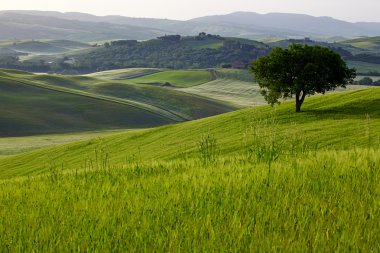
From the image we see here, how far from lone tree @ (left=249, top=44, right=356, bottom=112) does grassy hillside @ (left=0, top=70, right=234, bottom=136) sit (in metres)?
102

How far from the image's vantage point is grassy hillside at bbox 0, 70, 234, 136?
499ft

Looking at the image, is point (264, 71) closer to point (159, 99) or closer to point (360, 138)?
point (360, 138)

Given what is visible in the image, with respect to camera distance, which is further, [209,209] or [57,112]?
[57,112]

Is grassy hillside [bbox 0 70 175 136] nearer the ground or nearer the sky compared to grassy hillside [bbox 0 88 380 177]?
nearer the ground

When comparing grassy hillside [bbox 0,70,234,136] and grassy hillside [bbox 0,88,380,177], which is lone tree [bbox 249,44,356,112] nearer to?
grassy hillside [bbox 0,88,380,177]

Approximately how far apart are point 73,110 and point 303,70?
121m

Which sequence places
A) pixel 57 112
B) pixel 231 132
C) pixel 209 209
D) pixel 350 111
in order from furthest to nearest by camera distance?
pixel 57 112 < pixel 231 132 < pixel 350 111 < pixel 209 209

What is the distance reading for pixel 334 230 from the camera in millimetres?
4828

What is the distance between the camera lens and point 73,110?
165 metres

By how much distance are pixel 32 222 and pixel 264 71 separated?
54.7m

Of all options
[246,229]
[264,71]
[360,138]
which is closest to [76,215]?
[246,229]

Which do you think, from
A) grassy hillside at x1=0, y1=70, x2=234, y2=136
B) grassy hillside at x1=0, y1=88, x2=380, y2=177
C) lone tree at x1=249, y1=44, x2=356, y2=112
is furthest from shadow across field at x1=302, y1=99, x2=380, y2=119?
grassy hillside at x1=0, y1=70, x2=234, y2=136

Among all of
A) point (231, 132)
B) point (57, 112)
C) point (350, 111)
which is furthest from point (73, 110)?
point (350, 111)

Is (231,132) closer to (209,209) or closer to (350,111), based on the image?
(350,111)
